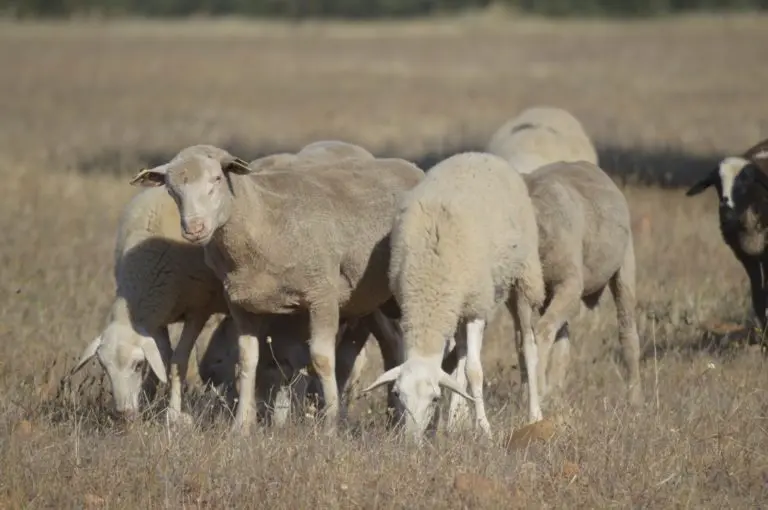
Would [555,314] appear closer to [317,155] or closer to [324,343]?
[324,343]

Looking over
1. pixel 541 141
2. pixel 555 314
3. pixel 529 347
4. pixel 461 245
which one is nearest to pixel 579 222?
pixel 555 314

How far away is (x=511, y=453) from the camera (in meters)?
7.64

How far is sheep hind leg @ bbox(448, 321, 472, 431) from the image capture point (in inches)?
324

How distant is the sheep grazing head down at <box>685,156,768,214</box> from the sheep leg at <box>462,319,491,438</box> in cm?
387

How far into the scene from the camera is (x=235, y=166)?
826cm

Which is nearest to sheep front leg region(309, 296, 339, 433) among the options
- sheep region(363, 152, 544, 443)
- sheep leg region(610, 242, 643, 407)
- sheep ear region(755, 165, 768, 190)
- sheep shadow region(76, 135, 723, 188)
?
sheep region(363, 152, 544, 443)

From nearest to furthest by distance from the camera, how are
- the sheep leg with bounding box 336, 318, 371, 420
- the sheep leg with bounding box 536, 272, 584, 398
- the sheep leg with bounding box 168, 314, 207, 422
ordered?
the sheep leg with bounding box 168, 314, 207, 422 → the sheep leg with bounding box 536, 272, 584, 398 → the sheep leg with bounding box 336, 318, 371, 420

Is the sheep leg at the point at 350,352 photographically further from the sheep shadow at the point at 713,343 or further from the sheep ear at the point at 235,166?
the sheep shadow at the point at 713,343

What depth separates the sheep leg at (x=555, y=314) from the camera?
9148 mm

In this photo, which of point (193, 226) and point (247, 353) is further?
point (247, 353)

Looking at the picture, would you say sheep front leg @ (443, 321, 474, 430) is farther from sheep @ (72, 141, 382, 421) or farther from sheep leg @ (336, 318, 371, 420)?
sheep @ (72, 141, 382, 421)

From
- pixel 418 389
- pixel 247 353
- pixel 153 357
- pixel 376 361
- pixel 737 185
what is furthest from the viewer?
pixel 737 185

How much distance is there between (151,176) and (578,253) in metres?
2.94

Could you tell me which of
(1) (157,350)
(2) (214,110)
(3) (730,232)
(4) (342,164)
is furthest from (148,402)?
(2) (214,110)
